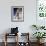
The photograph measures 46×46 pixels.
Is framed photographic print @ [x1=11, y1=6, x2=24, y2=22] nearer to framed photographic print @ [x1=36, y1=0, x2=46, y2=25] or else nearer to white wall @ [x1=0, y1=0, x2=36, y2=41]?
white wall @ [x1=0, y1=0, x2=36, y2=41]

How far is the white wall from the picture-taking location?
23.1 ft

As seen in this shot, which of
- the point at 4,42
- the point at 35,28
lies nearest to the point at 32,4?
the point at 35,28

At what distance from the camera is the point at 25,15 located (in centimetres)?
710

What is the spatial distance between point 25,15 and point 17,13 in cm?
39

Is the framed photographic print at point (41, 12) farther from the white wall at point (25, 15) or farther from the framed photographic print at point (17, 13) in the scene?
the framed photographic print at point (17, 13)

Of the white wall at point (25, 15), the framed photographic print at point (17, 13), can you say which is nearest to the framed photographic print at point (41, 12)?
the white wall at point (25, 15)

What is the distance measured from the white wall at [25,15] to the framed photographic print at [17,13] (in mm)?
143

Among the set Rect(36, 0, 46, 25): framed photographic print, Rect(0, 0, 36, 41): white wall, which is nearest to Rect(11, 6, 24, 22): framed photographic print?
Rect(0, 0, 36, 41): white wall

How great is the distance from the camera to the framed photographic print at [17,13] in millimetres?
7066

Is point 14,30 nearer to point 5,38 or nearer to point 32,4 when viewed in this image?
point 5,38

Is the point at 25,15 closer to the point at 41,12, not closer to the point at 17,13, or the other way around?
the point at 17,13

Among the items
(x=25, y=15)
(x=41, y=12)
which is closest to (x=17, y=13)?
(x=25, y=15)

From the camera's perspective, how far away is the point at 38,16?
7125 millimetres

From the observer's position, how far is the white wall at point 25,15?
705 cm
